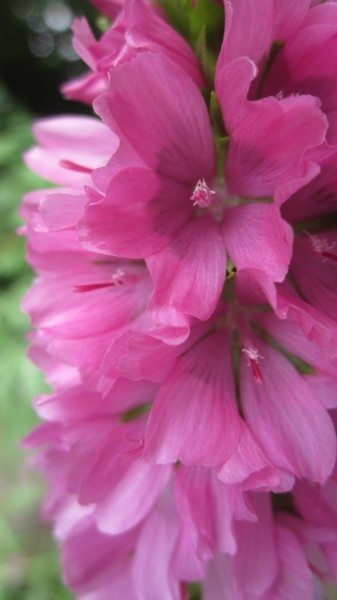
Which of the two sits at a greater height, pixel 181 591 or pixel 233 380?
pixel 233 380

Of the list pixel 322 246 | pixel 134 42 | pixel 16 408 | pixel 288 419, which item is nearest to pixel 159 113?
pixel 134 42

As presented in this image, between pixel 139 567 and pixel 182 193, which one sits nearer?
pixel 182 193

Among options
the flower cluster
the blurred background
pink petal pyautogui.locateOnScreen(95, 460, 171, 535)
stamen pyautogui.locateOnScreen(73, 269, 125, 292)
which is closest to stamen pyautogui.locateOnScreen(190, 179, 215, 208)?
the flower cluster

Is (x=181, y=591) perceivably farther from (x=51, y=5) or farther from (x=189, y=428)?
(x=51, y=5)

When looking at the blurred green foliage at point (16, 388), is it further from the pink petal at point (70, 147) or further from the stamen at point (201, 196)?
the stamen at point (201, 196)

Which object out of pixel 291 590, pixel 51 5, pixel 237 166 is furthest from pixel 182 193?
pixel 51 5

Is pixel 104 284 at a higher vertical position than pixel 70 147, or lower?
lower

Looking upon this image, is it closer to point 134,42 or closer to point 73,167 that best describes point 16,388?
point 73,167

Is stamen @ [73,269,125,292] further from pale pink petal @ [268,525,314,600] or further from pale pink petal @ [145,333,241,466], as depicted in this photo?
pale pink petal @ [268,525,314,600]
